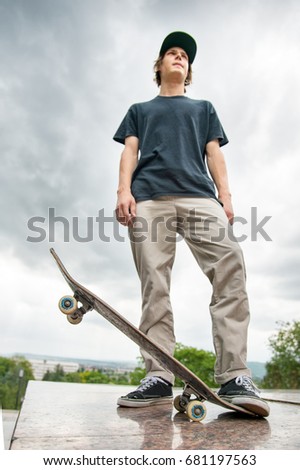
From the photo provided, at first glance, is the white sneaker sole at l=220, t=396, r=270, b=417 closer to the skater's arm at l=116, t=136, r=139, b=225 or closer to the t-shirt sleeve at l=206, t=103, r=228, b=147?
the skater's arm at l=116, t=136, r=139, b=225

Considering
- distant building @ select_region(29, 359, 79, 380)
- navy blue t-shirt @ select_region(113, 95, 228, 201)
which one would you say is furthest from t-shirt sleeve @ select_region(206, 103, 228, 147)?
distant building @ select_region(29, 359, 79, 380)

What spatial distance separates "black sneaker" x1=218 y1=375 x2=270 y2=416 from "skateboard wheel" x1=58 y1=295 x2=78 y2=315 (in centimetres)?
101

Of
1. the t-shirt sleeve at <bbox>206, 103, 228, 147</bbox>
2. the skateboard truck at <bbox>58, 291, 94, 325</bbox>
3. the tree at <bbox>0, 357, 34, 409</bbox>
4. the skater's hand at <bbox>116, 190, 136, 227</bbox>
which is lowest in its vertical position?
the tree at <bbox>0, 357, 34, 409</bbox>

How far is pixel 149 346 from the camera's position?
257 centimetres

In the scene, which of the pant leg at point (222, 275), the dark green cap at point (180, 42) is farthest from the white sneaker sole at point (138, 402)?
the dark green cap at point (180, 42)

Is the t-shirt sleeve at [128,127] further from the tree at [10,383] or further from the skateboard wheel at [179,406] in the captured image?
the tree at [10,383]

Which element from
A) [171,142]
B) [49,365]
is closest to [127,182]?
[171,142]

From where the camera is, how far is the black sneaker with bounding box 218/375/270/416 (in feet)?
8.29

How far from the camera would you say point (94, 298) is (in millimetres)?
2641

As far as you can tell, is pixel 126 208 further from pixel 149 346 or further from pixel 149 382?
pixel 149 382

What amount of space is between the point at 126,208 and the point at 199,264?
2.14ft
